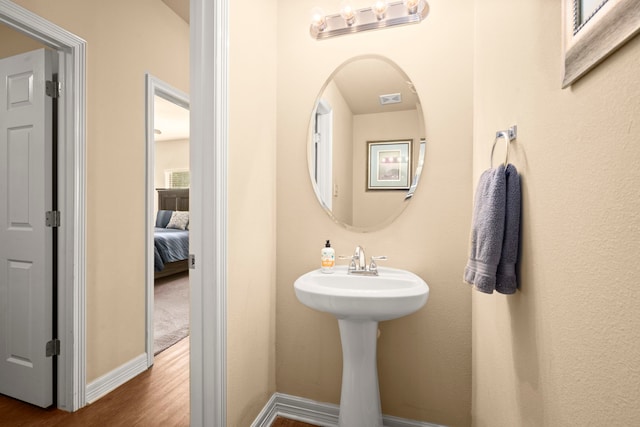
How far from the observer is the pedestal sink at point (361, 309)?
118 cm

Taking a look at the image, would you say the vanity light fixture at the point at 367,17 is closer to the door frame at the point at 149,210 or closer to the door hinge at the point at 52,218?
the door frame at the point at 149,210

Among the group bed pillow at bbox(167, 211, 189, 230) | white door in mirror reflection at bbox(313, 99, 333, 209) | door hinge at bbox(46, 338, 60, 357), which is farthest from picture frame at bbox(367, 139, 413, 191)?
bed pillow at bbox(167, 211, 189, 230)

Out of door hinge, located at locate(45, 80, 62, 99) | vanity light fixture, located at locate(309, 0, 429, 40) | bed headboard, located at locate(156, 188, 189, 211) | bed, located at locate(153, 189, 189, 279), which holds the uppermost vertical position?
vanity light fixture, located at locate(309, 0, 429, 40)

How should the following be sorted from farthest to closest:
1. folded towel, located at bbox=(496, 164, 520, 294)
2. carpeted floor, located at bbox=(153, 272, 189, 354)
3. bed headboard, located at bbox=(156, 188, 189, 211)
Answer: bed headboard, located at bbox=(156, 188, 189, 211), carpeted floor, located at bbox=(153, 272, 189, 354), folded towel, located at bbox=(496, 164, 520, 294)

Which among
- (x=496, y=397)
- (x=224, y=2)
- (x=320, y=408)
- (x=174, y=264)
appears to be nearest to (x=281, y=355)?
(x=320, y=408)

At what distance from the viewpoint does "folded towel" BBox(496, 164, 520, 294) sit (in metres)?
0.88

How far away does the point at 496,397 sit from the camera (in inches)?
42.4

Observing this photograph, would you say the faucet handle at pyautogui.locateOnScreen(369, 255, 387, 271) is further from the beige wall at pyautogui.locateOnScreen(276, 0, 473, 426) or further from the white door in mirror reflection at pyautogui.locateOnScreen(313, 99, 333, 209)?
the white door in mirror reflection at pyautogui.locateOnScreen(313, 99, 333, 209)

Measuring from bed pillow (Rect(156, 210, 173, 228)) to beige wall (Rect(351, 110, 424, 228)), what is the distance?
5624 millimetres

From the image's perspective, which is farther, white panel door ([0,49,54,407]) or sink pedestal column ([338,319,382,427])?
white panel door ([0,49,54,407])

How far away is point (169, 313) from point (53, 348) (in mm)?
1555

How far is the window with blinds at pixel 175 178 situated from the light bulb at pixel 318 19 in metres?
6.44

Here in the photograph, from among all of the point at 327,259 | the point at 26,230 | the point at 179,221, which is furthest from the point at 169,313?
the point at 179,221

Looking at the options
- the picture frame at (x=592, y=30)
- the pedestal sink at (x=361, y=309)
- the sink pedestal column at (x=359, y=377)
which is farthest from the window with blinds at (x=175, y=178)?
the picture frame at (x=592, y=30)
